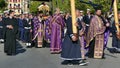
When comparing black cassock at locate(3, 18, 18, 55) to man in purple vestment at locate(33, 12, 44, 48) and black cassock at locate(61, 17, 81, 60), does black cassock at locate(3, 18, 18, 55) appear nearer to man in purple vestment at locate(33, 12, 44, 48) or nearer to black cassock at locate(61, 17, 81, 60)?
man in purple vestment at locate(33, 12, 44, 48)

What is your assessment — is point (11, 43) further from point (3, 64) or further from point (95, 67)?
A: point (95, 67)

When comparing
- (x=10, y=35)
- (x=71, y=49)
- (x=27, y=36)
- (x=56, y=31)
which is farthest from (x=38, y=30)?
(x=71, y=49)

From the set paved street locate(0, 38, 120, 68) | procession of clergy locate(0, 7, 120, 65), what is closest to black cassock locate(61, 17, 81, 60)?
procession of clergy locate(0, 7, 120, 65)

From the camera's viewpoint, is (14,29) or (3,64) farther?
(14,29)

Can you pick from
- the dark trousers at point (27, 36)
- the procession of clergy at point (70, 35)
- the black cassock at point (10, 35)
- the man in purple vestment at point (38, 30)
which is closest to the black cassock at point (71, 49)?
the procession of clergy at point (70, 35)

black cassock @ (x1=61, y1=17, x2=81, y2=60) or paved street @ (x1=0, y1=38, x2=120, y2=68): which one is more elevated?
black cassock @ (x1=61, y1=17, x2=81, y2=60)

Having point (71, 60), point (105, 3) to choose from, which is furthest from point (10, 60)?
point (105, 3)

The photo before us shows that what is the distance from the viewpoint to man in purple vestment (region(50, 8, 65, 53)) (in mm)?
17216

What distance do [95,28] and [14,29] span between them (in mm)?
3109

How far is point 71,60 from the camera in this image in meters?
13.4

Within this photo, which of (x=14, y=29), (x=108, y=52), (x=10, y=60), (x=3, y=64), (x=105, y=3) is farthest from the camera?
(x=105, y=3)

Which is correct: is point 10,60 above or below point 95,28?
below

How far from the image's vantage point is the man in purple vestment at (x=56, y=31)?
17.2m

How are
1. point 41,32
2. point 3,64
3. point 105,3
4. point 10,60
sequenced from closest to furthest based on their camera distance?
point 3,64, point 10,60, point 41,32, point 105,3
